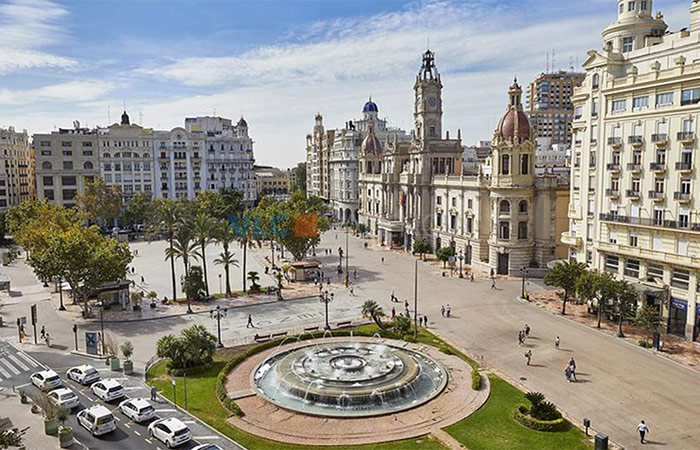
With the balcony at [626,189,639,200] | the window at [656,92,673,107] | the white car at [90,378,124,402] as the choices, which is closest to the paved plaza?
the white car at [90,378,124,402]

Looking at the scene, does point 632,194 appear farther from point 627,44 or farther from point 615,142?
point 627,44

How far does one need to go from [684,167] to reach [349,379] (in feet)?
114

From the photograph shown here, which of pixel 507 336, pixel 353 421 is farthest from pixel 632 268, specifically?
pixel 353 421

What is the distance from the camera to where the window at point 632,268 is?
171 feet

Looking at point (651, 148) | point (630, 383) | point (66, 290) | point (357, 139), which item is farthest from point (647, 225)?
point (357, 139)

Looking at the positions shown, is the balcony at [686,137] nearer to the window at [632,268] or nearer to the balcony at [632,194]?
the balcony at [632,194]

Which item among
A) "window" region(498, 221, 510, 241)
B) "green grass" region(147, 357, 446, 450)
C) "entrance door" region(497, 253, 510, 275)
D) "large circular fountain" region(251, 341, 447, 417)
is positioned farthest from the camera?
"entrance door" region(497, 253, 510, 275)

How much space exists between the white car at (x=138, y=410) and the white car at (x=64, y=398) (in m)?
3.56

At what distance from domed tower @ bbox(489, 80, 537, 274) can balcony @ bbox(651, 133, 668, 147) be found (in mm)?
23336

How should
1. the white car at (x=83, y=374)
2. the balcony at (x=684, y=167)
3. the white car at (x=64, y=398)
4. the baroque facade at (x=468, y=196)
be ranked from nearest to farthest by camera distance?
the white car at (x=64, y=398) → the white car at (x=83, y=374) → the balcony at (x=684, y=167) → the baroque facade at (x=468, y=196)

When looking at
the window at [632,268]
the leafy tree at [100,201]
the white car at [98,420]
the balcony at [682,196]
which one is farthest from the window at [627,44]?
the leafy tree at [100,201]

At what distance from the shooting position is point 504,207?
7494 cm

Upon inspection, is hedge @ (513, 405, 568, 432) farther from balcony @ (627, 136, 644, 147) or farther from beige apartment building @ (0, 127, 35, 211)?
beige apartment building @ (0, 127, 35, 211)

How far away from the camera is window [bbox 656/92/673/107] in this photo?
48.5 m
